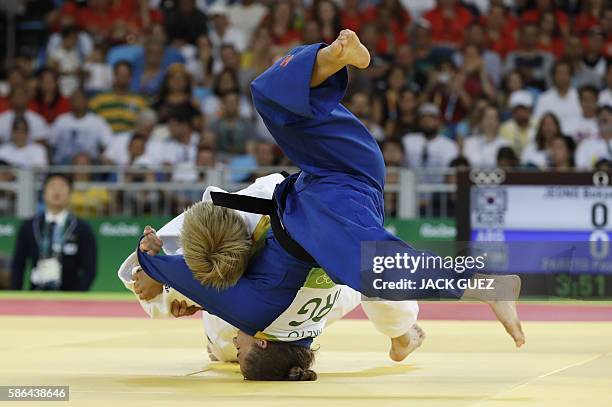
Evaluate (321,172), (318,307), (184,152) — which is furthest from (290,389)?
(184,152)

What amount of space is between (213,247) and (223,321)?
60cm

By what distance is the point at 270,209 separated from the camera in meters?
4.50

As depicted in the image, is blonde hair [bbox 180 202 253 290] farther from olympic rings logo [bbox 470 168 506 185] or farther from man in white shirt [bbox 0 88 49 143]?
man in white shirt [bbox 0 88 49 143]

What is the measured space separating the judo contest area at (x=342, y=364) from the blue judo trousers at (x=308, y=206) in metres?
0.33

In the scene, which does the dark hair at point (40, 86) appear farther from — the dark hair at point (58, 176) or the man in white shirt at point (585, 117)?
the man in white shirt at point (585, 117)

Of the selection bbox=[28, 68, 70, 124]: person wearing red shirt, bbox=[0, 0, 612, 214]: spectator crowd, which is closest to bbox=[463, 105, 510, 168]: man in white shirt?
bbox=[0, 0, 612, 214]: spectator crowd

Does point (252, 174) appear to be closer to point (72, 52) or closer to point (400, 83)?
point (400, 83)

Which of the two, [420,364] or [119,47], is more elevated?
[119,47]

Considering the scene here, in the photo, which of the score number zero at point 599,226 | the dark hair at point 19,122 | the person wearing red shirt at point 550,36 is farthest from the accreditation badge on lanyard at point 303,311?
the person wearing red shirt at point 550,36

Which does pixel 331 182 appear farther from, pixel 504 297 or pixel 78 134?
pixel 78 134

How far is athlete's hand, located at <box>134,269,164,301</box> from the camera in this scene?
4.51 metres

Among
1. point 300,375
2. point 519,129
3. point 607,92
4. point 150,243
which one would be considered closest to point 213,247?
point 150,243

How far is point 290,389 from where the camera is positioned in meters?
4.09

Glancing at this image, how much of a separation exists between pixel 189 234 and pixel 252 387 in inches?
24.2
